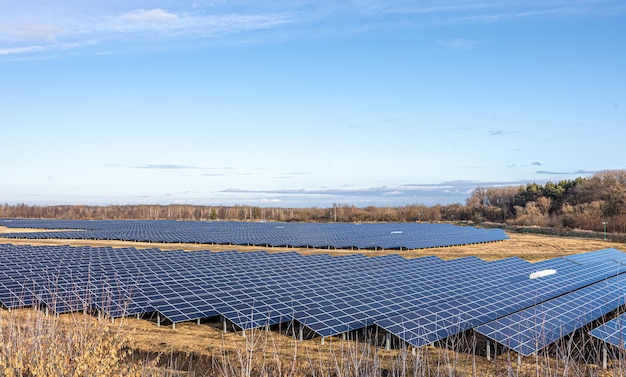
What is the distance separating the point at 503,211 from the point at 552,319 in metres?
86.5

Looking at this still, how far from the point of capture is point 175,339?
16.0m

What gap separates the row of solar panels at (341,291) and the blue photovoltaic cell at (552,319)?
0.13ft

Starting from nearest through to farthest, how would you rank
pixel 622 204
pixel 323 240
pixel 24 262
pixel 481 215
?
pixel 24 262, pixel 323 240, pixel 622 204, pixel 481 215

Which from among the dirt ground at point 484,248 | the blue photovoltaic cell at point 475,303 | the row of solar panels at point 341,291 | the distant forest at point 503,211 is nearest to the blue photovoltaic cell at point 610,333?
the row of solar panels at point 341,291

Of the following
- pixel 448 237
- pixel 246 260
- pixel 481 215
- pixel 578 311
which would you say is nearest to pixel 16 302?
pixel 246 260

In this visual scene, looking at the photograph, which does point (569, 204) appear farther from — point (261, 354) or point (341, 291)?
point (261, 354)

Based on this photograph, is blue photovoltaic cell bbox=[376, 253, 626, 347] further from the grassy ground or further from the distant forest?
the distant forest

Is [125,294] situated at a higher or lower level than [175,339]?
higher

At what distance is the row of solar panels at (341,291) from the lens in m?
15.2

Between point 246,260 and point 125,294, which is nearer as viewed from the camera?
point 125,294

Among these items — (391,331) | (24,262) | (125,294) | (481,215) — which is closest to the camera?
(391,331)

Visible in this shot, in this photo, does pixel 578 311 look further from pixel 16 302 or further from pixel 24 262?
pixel 24 262

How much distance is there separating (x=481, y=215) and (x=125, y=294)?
90.5 m

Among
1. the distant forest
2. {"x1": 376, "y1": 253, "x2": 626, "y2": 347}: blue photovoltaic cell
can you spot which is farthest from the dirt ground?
{"x1": 376, "y1": 253, "x2": 626, "y2": 347}: blue photovoltaic cell
